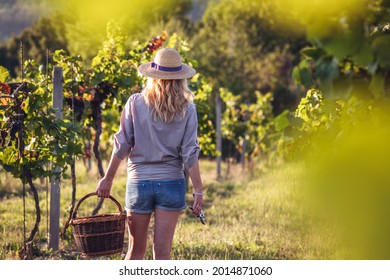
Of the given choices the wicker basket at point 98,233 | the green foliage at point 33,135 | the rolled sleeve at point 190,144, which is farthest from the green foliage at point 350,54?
the green foliage at point 33,135

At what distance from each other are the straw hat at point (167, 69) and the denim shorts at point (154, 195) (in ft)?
1.74

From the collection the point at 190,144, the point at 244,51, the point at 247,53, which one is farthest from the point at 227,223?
the point at 247,53

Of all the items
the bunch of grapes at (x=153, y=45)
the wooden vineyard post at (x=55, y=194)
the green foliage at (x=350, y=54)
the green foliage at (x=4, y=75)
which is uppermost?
the green foliage at (x=350, y=54)

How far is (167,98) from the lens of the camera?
130 inches

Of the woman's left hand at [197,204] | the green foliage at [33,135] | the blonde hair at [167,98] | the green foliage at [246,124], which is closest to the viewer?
the blonde hair at [167,98]

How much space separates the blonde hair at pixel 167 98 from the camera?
327 cm

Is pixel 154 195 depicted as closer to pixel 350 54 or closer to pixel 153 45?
pixel 350 54

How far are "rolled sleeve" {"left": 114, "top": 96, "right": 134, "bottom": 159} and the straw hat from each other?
0.58 feet

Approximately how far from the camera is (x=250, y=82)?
2184 cm

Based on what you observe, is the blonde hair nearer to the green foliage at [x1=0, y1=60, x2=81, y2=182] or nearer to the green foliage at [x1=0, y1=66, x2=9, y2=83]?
the green foliage at [x1=0, y1=60, x2=81, y2=182]

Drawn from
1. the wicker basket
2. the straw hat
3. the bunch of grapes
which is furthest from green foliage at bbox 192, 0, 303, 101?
the straw hat

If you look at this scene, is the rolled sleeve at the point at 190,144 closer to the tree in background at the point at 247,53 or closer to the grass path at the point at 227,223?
the grass path at the point at 227,223

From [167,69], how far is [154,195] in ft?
2.12

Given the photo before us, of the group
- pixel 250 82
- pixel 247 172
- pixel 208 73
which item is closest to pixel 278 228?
pixel 247 172
